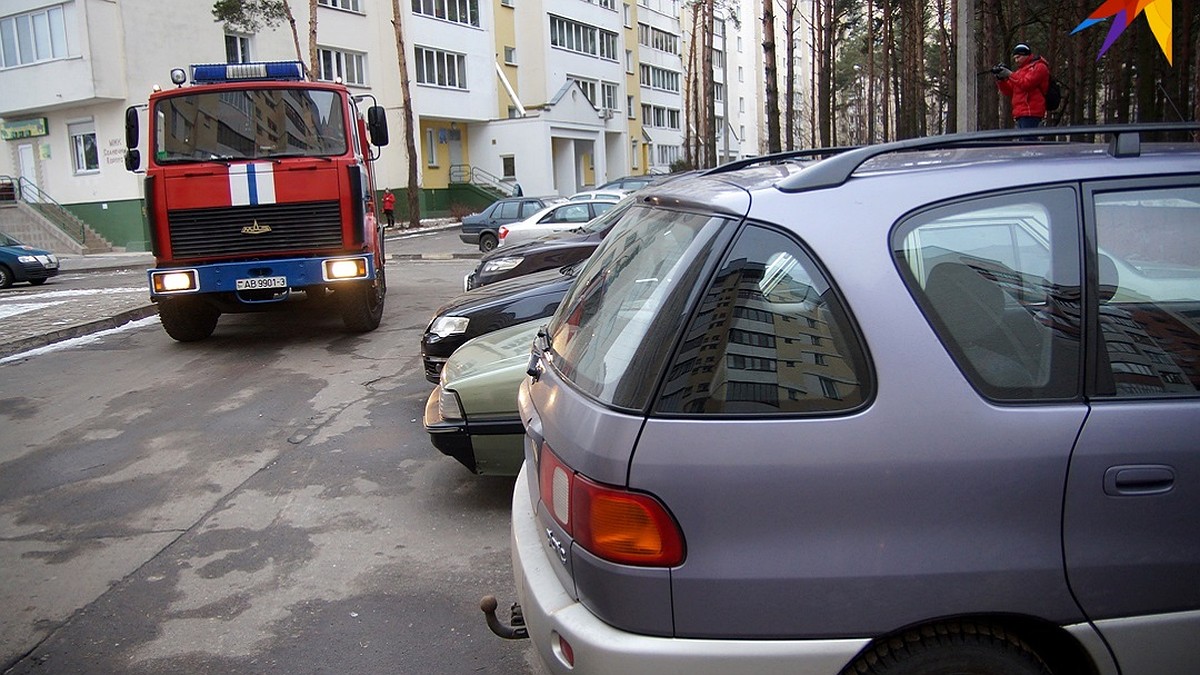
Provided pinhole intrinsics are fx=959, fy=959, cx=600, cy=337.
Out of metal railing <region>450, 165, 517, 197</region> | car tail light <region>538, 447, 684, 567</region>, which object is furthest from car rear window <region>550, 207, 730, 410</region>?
metal railing <region>450, 165, 517, 197</region>

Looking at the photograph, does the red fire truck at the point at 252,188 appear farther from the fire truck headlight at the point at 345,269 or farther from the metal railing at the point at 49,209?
the metal railing at the point at 49,209

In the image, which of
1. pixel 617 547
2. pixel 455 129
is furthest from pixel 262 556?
pixel 455 129

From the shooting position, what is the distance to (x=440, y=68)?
44844 mm

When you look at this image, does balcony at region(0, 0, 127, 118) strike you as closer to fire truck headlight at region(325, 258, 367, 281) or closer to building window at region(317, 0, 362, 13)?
building window at region(317, 0, 362, 13)

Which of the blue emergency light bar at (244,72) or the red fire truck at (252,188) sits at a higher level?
the blue emergency light bar at (244,72)

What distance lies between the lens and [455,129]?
4819 cm

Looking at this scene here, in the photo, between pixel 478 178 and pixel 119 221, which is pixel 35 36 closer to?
pixel 119 221

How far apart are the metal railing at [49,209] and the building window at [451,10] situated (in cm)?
1730

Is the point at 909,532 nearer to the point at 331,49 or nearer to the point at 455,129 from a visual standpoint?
the point at 331,49

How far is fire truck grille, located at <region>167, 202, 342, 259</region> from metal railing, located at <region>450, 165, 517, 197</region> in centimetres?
3724

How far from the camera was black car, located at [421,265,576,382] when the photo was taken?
716cm

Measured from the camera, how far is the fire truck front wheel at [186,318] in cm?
1120

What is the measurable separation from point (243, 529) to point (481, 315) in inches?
99.2

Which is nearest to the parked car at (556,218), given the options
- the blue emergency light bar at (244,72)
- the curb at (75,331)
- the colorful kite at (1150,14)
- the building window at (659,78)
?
the curb at (75,331)
